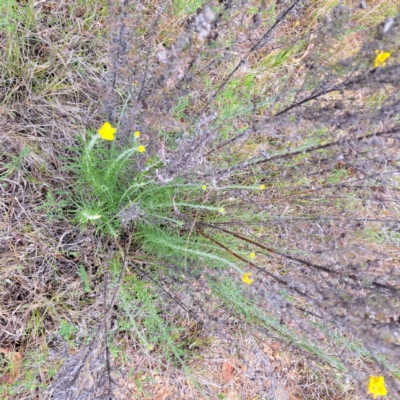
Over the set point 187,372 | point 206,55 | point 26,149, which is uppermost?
point 206,55

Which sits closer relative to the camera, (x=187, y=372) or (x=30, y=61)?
(x=30, y=61)

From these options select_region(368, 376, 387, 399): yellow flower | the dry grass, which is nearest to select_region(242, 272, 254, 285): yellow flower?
select_region(368, 376, 387, 399): yellow flower

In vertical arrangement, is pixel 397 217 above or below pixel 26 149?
above

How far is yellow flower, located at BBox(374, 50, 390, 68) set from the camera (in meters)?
1.08

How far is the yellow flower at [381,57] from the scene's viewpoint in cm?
108

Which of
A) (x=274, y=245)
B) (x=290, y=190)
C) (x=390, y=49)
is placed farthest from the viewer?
(x=290, y=190)

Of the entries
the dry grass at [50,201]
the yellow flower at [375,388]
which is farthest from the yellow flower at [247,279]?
the dry grass at [50,201]

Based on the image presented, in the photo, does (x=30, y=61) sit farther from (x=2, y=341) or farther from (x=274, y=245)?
(x=274, y=245)

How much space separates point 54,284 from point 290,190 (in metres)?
1.45

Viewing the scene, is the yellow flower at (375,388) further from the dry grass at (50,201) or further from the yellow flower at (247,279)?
the dry grass at (50,201)

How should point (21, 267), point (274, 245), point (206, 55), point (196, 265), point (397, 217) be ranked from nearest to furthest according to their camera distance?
point (206, 55) → point (196, 265) → point (21, 267) → point (274, 245) → point (397, 217)

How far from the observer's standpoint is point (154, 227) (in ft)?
6.57

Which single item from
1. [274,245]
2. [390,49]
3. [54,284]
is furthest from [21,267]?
[390,49]

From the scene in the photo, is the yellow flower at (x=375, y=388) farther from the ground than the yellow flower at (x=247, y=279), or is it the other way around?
the yellow flower at (x=375, y=388)
